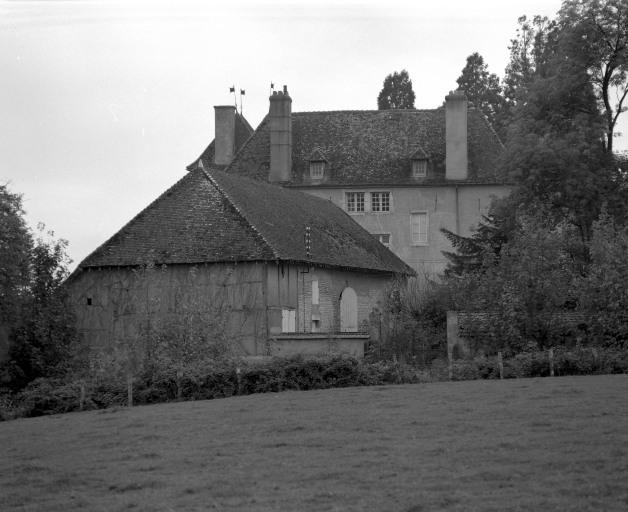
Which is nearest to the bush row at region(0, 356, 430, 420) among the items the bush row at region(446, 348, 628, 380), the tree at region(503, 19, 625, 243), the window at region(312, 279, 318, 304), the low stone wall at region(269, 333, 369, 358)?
the bush row at region(446, 348, 628, 380)

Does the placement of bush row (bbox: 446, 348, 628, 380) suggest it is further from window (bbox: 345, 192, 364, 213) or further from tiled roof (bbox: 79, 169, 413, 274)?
window (bbox: 345, 192, 364, 213)

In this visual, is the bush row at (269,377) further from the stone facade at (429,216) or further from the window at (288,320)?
the stone facade at (429,216)

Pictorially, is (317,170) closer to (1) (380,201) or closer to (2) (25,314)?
(1) (380,201)

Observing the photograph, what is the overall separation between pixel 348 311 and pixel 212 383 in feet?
48.4

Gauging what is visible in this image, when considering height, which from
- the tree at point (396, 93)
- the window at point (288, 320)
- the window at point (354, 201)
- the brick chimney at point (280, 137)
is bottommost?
the window at point (288, 320)

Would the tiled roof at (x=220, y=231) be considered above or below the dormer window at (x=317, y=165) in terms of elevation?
below

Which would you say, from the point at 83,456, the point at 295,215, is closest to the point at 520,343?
the point at 295,215

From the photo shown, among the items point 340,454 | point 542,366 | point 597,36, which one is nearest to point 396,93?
point 597,36

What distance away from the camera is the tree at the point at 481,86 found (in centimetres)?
7044

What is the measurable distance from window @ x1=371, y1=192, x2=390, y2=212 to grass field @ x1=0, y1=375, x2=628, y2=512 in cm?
3013

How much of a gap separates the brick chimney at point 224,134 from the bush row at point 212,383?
104 ft

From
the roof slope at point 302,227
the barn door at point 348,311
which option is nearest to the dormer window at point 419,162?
the roof slope at point 302,227

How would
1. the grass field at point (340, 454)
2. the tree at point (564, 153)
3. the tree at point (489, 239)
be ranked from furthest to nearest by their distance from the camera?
the tree at point (489, 239), the tree at point (564, 153), the grass field at point (340, 454)

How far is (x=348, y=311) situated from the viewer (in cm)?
3997
